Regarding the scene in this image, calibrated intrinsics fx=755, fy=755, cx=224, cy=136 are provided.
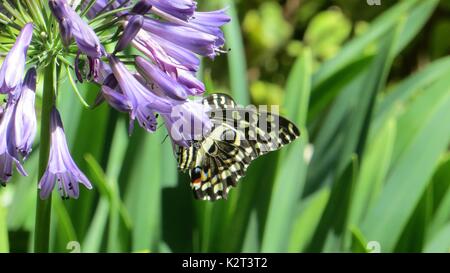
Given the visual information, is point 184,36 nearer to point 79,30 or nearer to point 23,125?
point 79,30

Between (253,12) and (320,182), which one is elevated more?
(253,12)

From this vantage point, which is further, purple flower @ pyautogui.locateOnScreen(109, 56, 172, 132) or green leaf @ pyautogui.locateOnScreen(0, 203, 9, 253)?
green leaf @ pyautogui.locateOnScreen(0, 203, 9, 253)

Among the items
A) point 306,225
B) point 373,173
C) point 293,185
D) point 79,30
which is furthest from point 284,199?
point 79,30

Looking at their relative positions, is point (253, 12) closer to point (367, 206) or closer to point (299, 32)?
point (299, 32)

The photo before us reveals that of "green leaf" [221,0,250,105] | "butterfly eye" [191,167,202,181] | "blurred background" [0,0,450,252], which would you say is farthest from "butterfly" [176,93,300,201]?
"green leaf" [221,0,250,105]

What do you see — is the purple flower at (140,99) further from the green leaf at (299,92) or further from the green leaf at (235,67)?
the green leaf at (235,67)

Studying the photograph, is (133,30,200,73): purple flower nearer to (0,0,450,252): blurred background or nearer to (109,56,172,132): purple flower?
(109,56,172,132): purple flower
